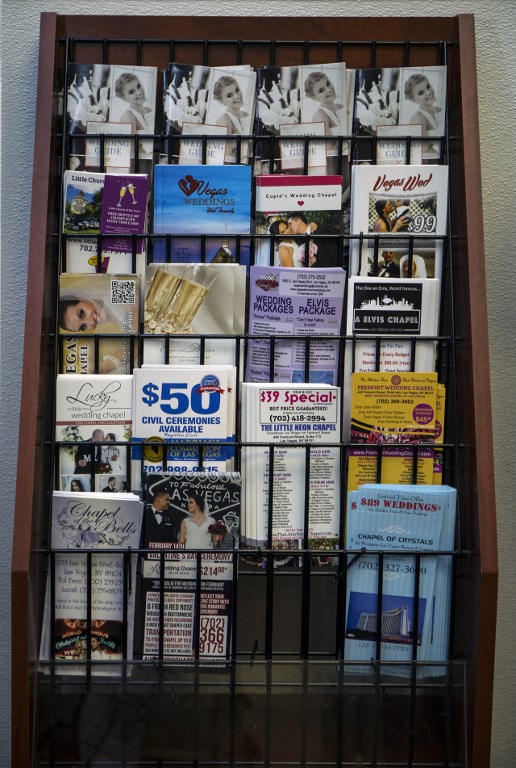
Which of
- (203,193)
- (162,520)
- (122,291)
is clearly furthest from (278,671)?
(203,193)

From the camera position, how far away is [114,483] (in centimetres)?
113

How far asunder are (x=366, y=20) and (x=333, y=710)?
3.39 ft

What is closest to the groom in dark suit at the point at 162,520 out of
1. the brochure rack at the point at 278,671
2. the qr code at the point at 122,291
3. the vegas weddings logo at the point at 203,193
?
the brochure rack at the point at 278,671

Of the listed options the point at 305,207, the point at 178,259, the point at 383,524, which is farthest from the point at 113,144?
the point at 383,524

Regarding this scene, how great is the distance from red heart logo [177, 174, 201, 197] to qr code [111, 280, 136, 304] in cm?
17

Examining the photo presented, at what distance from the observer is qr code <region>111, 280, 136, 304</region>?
1.15m

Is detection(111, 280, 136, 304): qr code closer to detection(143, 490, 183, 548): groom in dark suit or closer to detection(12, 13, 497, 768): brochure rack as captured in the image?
detection(12, 13, 497, 768): brochure rack

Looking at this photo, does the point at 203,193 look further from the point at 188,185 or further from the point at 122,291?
the point at 122,291

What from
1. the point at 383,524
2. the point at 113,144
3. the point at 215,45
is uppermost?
the point at 215,45

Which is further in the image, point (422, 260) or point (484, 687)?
point (422, 260)

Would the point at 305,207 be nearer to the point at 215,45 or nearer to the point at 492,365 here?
the point at 215,45

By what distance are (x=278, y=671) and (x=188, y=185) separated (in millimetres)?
721

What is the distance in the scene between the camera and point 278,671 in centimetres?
106

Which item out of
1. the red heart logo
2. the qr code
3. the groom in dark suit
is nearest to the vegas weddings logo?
the red heart logo
